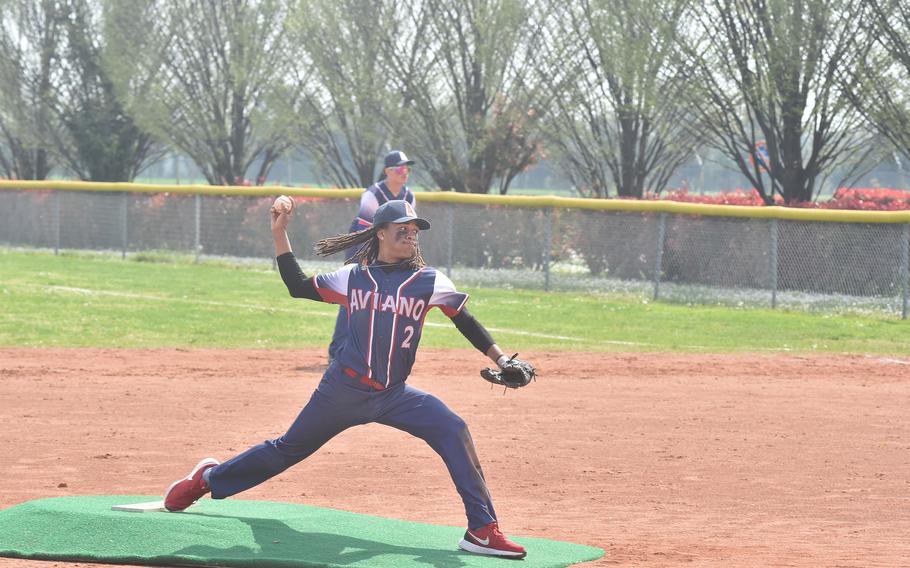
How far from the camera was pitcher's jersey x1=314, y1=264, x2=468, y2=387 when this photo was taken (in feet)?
19.8

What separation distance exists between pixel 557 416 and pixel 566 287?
10254 mm

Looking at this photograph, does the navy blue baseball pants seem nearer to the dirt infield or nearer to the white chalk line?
the dirt infield

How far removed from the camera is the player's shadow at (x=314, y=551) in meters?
5.87

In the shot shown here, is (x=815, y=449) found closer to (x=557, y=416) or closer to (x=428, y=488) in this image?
(x=557, y=416)

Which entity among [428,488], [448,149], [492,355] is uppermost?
[448,149]

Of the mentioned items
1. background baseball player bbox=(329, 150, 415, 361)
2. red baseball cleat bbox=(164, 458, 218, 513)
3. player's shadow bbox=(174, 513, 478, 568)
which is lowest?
player's shadow bbox=(174, 513, 478, 568)

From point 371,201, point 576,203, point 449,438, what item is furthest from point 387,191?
point 576,203

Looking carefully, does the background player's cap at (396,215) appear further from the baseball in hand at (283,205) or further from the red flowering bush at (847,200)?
the red flowering bush at (847,200)

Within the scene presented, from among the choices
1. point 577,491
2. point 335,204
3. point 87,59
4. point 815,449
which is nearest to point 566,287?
point 335,204

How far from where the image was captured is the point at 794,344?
15828 mm

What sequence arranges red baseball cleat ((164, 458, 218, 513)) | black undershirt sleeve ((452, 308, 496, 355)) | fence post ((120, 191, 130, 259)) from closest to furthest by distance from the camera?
black undershirt sleeve ((452, 308, 496, 355)), red baseball cleat ((164, 458, 218, 513)), fence post ((120, 191, 130, 259))

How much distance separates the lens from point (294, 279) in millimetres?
6121

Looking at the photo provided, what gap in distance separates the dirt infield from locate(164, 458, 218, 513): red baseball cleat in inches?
32.3

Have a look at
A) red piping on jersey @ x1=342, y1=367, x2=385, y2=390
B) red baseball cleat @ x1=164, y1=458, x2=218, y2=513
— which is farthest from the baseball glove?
red baseball cleat @ x1=164, y1=458, x2=218, y2=513
